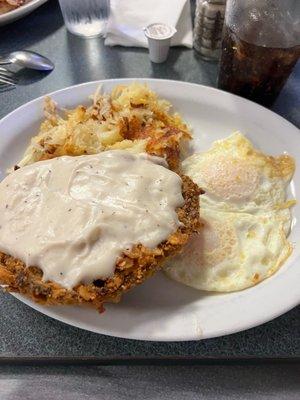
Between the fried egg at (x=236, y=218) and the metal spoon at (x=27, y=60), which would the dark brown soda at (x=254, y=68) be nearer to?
the fried egg at (x=236, y=218)

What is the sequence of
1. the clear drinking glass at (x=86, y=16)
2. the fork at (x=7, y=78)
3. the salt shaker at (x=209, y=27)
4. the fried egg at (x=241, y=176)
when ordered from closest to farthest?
the fried egg at (x=241, y=176), the salt shaker at (x=209, y=27), the fork at (x=7, y=78), the clear drinking glass at (x=86, y=16)

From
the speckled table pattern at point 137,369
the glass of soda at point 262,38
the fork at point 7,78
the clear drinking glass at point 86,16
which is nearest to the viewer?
the speckled table pattern at point 137,369

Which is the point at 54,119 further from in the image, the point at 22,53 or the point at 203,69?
the point at 203,69

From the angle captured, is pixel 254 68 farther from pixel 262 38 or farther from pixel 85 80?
pixel 85 80

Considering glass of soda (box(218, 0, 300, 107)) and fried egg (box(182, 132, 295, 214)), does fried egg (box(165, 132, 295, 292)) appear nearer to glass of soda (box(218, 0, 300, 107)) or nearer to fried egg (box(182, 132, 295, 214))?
fried egg (box(182, 132, 295, 214))

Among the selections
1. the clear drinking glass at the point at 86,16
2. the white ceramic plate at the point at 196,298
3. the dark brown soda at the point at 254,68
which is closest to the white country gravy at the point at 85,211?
the white ceramic plate at the point at 196,298

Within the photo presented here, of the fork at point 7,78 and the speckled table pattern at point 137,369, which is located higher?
the fork at point 7,78
